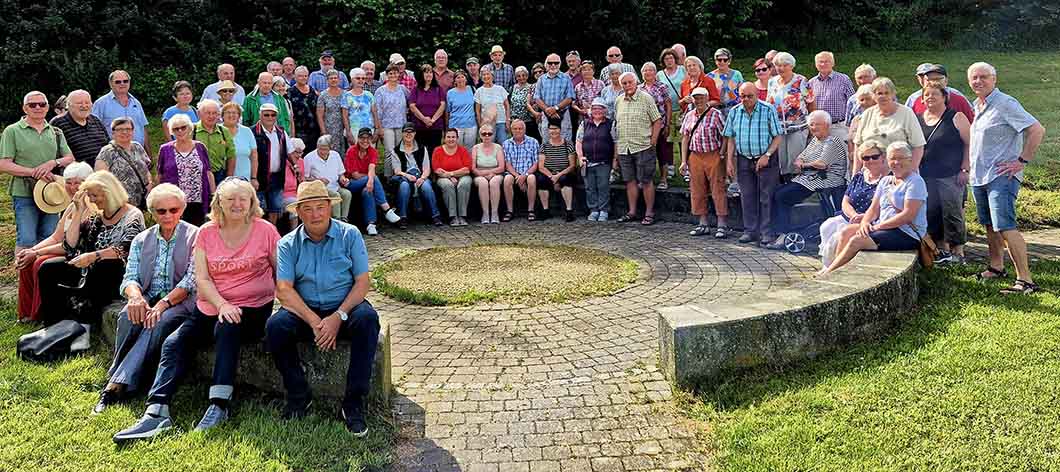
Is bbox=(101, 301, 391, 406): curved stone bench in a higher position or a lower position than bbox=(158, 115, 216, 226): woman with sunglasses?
lower

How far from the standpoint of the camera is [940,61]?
22.9 m

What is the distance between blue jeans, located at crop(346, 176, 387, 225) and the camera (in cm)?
1073

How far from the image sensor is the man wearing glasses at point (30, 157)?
8.01m

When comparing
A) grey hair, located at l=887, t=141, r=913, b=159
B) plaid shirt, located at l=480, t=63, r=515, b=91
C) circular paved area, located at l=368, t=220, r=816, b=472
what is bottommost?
circular paved area, located at l=368, t=220, r=816, b=472

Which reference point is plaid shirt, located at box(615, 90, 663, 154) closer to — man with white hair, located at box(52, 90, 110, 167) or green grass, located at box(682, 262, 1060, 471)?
green grass, located at box(682, 262, 1060, 471)

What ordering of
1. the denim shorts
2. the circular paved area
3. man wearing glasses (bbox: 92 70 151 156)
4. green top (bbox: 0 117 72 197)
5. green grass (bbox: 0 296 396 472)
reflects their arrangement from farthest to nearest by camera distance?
man wearing glasses (bbox: 92 70 151 156), green top (bbox: 0 117 72 197), the denim shorts, the circular paved area, green grass (bbox: 0 296 396 472)

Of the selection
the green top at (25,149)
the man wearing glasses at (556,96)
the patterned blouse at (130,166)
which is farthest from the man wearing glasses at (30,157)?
the man wearing glasses at (556,96)

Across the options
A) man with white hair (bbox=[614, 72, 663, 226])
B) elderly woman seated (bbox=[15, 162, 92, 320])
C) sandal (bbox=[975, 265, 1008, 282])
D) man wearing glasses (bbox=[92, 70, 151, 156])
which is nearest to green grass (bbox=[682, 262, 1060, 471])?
sandal (bbox=[975, 265, 1008, 282])

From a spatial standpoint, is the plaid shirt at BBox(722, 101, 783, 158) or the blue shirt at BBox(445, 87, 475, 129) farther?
the blue shirt at BBox(445, 87, 475, 129)

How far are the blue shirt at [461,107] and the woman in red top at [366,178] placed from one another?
120cm

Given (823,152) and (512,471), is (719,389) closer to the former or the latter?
(512,471)

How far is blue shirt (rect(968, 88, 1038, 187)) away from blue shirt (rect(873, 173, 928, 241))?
0.54 metres

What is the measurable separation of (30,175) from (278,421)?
498 cm

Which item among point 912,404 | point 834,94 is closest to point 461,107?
point 834,94
